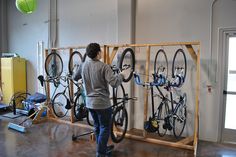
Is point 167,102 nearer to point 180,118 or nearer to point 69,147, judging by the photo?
point 180,118

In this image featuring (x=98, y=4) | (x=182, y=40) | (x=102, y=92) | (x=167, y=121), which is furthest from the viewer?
(x=98, y=4)

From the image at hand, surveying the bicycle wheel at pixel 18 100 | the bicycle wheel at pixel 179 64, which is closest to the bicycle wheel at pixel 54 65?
the bicycle wheel at pixel 18 100

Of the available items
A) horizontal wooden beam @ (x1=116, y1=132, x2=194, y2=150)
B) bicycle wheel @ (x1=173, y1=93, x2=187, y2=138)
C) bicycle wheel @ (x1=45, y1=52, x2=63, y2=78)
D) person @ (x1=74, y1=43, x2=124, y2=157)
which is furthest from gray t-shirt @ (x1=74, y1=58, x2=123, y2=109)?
bicycle wheel @ (x1=45, y1=52, x2=63, y2=78)

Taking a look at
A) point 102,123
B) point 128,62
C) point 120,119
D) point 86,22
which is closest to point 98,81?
point 102,123

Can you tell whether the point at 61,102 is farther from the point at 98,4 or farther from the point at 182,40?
the point at 182,40

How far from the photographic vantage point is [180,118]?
3893 mm

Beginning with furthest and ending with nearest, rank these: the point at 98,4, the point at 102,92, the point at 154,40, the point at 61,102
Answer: the point at 61,102 → the point at 98,4 → the point at 154,40 → the point at 102,92

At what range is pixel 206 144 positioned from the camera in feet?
12.4

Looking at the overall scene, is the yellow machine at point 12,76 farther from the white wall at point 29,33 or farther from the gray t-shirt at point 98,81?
the gray t-shirt at point 98,81

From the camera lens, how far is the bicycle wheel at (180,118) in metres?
3.89

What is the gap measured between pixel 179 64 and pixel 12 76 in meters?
4.67

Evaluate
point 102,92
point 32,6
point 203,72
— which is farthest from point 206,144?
point 32,6

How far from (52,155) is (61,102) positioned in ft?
8.31

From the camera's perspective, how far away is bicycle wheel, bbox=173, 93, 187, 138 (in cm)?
389
